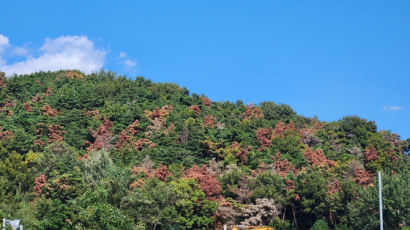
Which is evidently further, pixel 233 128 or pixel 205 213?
pixel 233 128

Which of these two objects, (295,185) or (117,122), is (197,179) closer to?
(295,185)

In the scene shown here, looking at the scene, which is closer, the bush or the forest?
the forest

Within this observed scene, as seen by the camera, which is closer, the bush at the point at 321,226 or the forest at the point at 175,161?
the forest at the point at 175,161

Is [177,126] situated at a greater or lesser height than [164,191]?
greater

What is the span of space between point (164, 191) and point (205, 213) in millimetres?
4395

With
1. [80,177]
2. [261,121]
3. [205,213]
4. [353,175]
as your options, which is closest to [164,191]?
[205,213]

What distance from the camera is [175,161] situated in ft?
217

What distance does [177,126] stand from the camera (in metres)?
74.3

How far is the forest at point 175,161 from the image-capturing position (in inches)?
1868

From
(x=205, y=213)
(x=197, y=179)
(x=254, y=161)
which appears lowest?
(x=205, y=213)

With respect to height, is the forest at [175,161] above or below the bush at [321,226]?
above

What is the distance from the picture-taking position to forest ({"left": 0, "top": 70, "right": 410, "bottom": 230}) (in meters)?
47.4

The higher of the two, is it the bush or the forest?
the forest

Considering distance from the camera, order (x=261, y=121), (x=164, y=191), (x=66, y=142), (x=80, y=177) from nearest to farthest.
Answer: (x=164, y=191) < (x=80, y=177) < (x=66, y=142) < (x=261, y=121)
